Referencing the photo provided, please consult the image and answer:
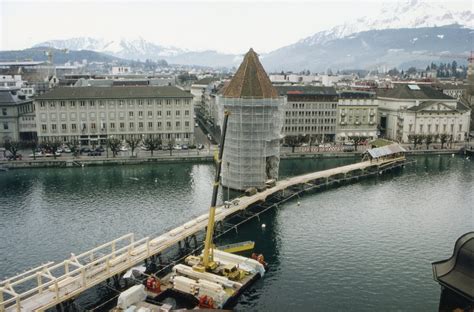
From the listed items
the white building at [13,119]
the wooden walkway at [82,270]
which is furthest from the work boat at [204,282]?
the white building at [13,119]

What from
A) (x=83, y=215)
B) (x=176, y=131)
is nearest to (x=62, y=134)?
(x=176, y=131)

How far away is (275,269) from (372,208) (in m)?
22.2

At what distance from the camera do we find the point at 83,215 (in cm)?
5159

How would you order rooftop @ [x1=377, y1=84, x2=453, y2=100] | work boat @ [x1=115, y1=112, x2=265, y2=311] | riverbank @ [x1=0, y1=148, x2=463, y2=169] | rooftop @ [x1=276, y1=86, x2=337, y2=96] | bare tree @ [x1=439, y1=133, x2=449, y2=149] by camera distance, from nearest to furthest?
1. work boat @ [x1=115, y1=112, x2=265, y2=311]
2. riverbank @ [x1=0, y1=148, x2=463, y2=169]
3. bare tree @ [x1=439, y1=133, x2=449, y2=149]
4. rooftop @ [x1=276, y1=86, x2=337, y2=96]
5. rooftop @ [x1=377, y1=84, x2=453, y2=100]

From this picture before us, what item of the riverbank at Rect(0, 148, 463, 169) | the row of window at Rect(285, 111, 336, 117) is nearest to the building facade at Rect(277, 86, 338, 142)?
the row of window at Rect(285, 111, 336, 117)

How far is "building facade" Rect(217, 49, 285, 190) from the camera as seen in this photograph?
58.9 m

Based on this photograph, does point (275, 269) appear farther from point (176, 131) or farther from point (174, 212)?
point (176, 131)

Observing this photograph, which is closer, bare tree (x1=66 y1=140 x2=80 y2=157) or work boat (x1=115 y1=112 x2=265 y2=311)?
work boat (x1=115 y1=112 x2=265 y2=311)

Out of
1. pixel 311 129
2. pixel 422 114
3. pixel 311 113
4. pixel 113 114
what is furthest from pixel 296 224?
pixel 422 114

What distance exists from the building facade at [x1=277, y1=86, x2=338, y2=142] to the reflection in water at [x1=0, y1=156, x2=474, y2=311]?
2048cm

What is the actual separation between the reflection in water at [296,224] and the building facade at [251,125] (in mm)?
4490

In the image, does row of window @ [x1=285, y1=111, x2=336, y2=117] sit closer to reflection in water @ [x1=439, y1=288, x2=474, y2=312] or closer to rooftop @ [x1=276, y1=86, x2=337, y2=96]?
rooftop @ [x1=276, y1=86, x2=337, y2=96]

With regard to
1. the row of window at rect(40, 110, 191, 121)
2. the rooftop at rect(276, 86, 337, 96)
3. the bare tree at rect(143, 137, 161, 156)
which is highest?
the rooftop at rect(276, 86, 337, 96)

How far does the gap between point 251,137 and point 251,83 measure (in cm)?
721
